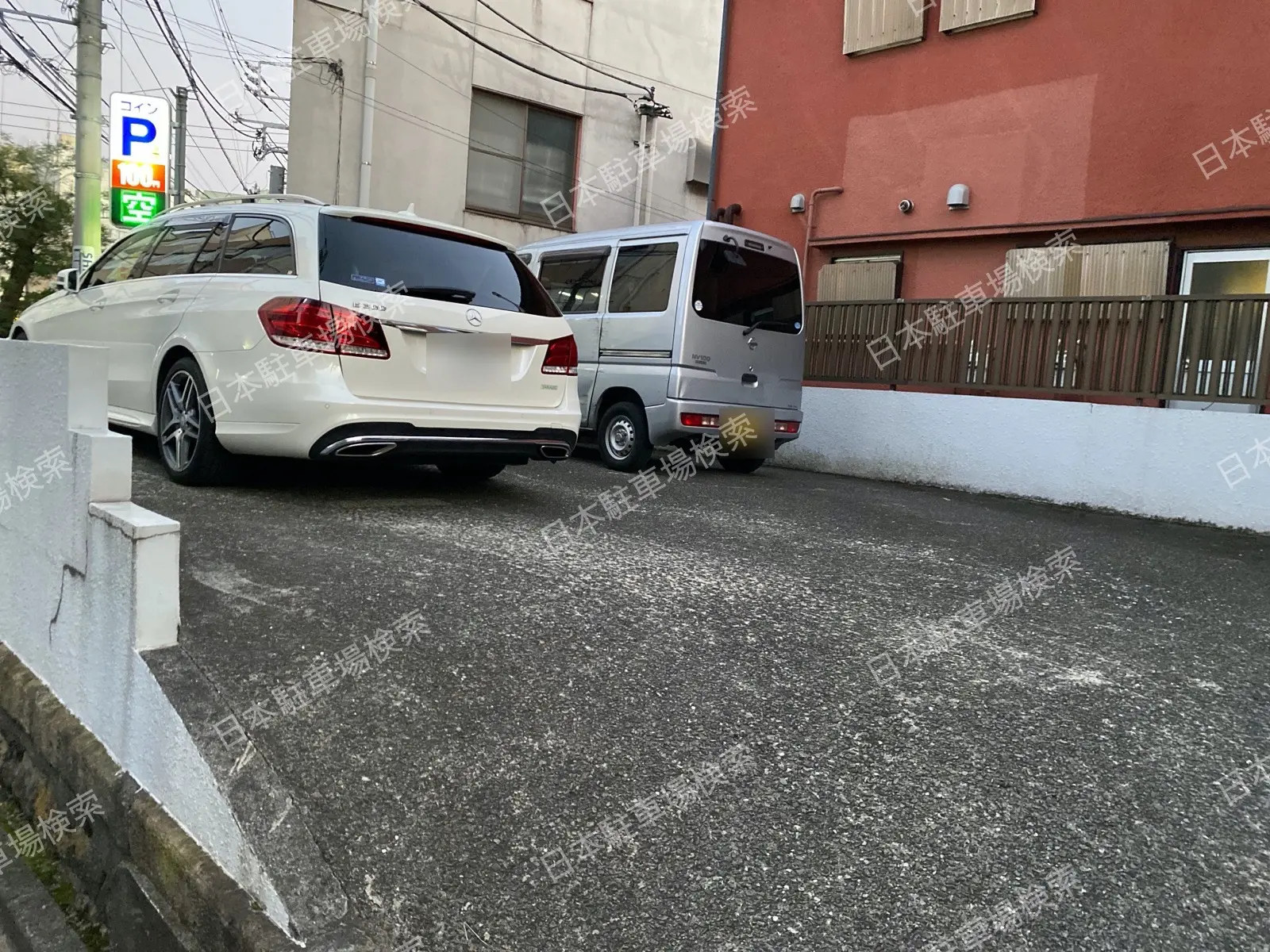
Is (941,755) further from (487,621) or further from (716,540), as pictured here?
(716,540)

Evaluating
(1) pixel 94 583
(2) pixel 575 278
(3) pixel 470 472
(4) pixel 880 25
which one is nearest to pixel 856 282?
(4) pixel 880 25

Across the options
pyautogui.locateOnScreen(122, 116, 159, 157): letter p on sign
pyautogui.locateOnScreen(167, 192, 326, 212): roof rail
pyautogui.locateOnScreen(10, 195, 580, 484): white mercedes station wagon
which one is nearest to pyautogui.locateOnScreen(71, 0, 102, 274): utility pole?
pyautogui.locateOnScreen(122, 116, 159, 157): letter p on sign

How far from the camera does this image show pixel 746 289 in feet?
26.0

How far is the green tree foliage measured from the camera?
18.8 meters

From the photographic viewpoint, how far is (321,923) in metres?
1.92

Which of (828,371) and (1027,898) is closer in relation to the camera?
(1027,898)

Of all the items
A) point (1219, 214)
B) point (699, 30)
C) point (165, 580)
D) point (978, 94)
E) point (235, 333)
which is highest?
point (699, 30)

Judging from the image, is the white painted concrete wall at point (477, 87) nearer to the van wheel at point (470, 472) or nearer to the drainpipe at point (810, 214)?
the drainpipe at point (810, 214)

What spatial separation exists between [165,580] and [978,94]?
9.83m

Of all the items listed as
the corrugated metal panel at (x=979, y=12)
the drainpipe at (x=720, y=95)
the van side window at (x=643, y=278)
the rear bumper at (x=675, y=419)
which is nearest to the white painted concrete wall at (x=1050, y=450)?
the rear bumper at (x=675, y=419)

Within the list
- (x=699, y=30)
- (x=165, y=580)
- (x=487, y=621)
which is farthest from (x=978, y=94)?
(x=699, y=30)

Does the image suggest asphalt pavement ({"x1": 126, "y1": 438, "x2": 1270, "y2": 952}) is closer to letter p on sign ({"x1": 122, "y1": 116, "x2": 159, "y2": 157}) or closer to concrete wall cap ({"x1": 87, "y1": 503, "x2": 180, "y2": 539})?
concrete wall cap ({"x1": 87, "y1": 503, "x2": 180, "y2": 539})

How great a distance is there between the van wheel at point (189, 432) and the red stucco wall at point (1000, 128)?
7.96 m

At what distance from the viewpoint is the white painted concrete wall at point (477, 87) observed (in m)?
14.8
